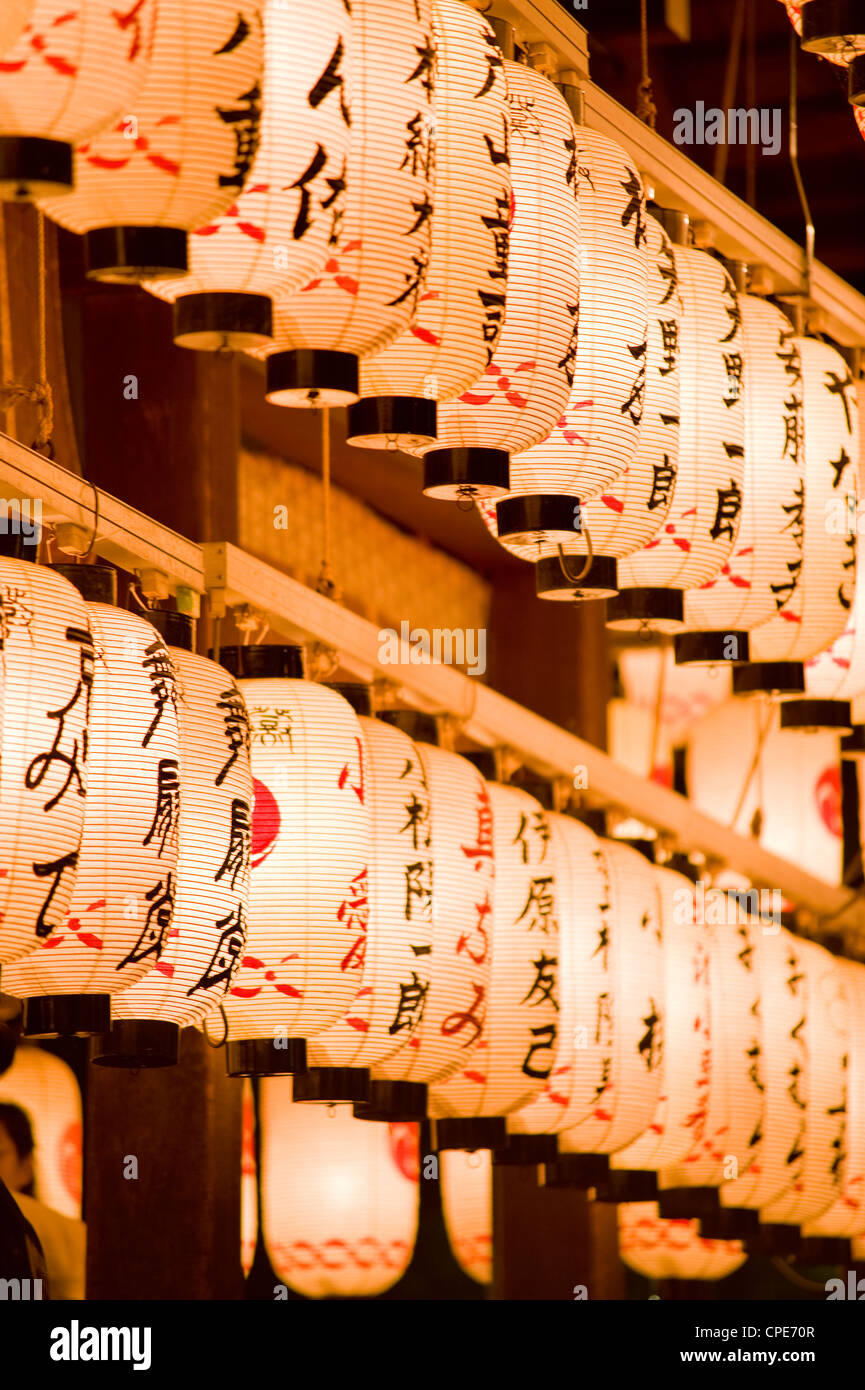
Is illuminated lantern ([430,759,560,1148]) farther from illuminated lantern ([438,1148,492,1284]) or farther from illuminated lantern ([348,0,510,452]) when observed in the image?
illuminated lantern ([438,1148,492,1284])

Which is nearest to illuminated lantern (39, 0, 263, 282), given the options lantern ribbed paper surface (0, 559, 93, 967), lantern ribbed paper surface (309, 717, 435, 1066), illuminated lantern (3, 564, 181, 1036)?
lantern ribbed paper surface (0, 559, 93, 967)

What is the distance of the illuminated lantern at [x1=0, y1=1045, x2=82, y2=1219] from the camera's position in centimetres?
646

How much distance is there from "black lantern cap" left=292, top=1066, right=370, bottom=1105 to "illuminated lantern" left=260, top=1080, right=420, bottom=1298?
2.06 m

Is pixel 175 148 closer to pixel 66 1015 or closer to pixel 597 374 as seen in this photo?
pixel 66 1015

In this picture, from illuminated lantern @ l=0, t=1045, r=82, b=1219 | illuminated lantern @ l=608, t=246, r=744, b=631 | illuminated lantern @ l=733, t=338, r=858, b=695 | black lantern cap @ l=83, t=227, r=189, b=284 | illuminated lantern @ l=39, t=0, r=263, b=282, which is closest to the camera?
illuminated lantern @ l=39, t=0, r=263, b=282

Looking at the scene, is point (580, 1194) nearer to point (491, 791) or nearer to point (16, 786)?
point (491, 791)

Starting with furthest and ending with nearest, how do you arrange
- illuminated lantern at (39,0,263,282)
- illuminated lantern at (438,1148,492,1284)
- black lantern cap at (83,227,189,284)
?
illuminated lantern at (438,1148,492,1284) < black lantern cap at (83,227,189,284) < illuminated lantern at (39,0,263,282)

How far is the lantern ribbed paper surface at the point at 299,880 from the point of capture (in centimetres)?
447

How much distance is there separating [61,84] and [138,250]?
1.13ft

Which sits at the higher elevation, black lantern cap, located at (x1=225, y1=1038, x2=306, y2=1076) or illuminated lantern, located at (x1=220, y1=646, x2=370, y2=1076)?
illuminated lantern, located at (x1=220, y1=646, x2=370, y2=1076)

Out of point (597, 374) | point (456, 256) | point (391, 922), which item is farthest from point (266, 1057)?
point (456, 256)

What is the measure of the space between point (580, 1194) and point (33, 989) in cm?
399
